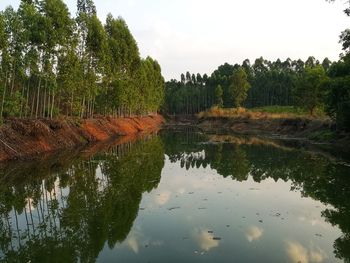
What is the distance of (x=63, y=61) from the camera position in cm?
4653

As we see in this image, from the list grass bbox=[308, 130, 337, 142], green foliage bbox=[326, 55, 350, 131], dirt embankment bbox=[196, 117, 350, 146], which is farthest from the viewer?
dirt embankment bbox=[196, 117, 350, 146]

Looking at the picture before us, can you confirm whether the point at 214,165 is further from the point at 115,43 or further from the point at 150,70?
the point at 150,70

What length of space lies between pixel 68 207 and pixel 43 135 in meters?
23.8

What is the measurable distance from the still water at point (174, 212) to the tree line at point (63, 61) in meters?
13.6

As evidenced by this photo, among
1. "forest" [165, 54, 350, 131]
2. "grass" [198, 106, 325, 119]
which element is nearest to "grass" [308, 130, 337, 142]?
"forest" [165, 54, 350, 131]

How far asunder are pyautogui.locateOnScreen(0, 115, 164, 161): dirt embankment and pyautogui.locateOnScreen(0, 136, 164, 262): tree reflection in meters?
4.51

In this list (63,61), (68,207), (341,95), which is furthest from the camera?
(63,61)


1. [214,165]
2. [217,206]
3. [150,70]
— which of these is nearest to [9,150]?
[214,165]

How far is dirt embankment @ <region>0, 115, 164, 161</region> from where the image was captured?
32656 millimetres

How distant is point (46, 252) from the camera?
1178 cm

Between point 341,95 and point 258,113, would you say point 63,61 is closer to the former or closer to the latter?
point 341,95

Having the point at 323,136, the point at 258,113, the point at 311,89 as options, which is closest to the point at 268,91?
the point at 258,113

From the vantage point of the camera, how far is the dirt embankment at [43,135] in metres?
32.7

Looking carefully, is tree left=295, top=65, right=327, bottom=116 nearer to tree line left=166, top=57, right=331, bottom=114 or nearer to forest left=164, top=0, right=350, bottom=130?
forest left=164, top=0, right=350, bottom=130
